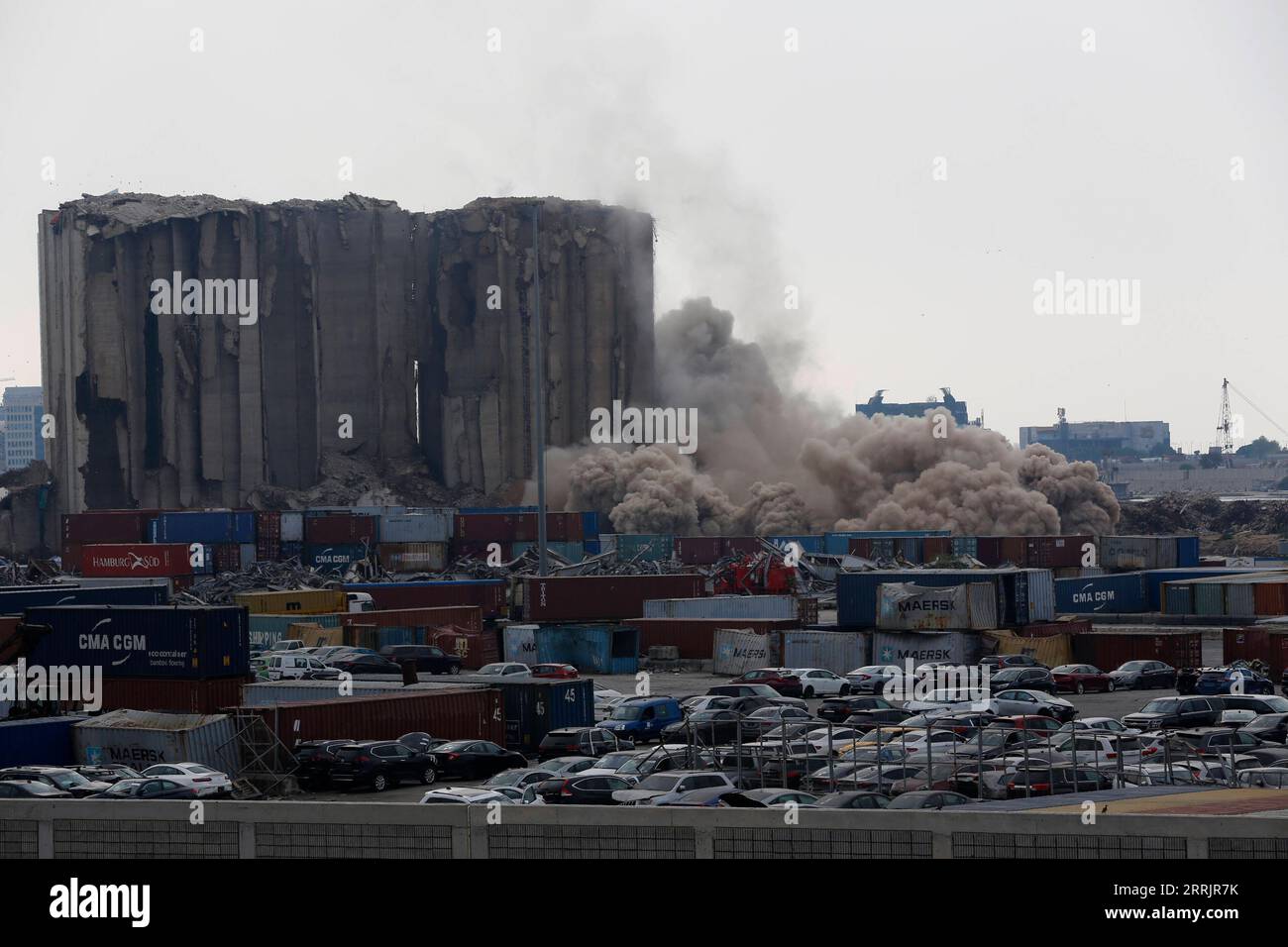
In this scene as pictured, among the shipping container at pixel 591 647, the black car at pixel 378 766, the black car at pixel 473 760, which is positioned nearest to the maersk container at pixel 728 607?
the shipping container at pixel 591 647

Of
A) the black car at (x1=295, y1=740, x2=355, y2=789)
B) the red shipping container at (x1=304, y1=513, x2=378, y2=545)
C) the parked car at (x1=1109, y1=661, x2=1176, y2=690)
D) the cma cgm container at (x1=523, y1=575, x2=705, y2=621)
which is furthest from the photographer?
the red shipping container at (x1=304, y1=513, x2=378, y2=545)

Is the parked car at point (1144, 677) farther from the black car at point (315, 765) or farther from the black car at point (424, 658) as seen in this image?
the black car at point (315, 765)

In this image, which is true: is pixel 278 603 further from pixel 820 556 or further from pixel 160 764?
pixel 160 764

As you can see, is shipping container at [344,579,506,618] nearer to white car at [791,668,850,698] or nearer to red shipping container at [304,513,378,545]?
red shipping container at [304,513,378,545]

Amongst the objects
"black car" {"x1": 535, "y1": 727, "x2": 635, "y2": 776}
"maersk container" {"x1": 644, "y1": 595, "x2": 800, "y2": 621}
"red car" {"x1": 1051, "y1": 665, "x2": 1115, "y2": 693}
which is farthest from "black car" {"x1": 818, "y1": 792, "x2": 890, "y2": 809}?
"maersk container" {"x1": 644, "y1": 595, "x2": 800, "y2": 621}

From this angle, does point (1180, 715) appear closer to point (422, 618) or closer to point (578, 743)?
point (578, 743)

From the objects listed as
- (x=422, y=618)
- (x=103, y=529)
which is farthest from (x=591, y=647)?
(x=103, y=529)
